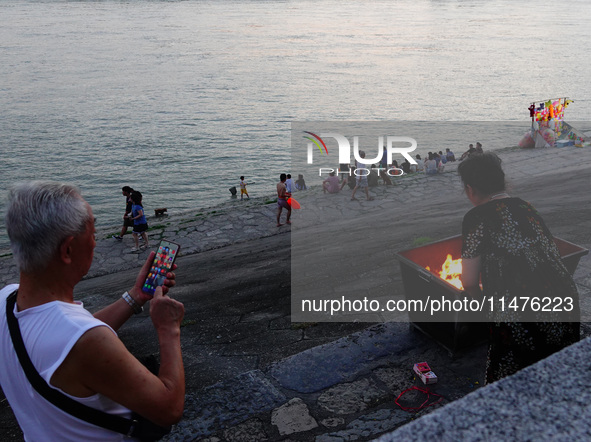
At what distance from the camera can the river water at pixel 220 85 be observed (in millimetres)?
29938

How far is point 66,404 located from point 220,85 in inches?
2086

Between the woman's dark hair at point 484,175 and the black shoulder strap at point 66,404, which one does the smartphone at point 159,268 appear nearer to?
the black shoulder strap at point 66,404

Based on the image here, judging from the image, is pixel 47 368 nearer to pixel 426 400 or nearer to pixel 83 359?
pixel 83 359

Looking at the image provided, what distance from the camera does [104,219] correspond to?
23047 millimetres

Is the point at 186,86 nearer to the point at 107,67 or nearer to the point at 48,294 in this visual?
the point at 107,67

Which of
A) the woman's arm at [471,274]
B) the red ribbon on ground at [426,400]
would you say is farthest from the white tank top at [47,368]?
the red ribbon on ground at [426,400]

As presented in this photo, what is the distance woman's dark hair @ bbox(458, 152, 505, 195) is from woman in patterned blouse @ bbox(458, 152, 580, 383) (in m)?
0.11

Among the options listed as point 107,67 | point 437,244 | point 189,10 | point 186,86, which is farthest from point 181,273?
point 189,10

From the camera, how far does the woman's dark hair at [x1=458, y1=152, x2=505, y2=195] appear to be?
3.44m

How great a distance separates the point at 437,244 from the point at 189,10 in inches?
5023

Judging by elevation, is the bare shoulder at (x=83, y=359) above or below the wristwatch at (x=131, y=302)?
above

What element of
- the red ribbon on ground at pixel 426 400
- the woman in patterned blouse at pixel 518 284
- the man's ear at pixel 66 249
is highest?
the man's ear at pixel 66 249

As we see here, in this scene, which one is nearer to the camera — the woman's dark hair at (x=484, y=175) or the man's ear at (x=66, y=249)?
the man's ear at (x=66, y=249)

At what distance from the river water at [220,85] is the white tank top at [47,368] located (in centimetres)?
1947
